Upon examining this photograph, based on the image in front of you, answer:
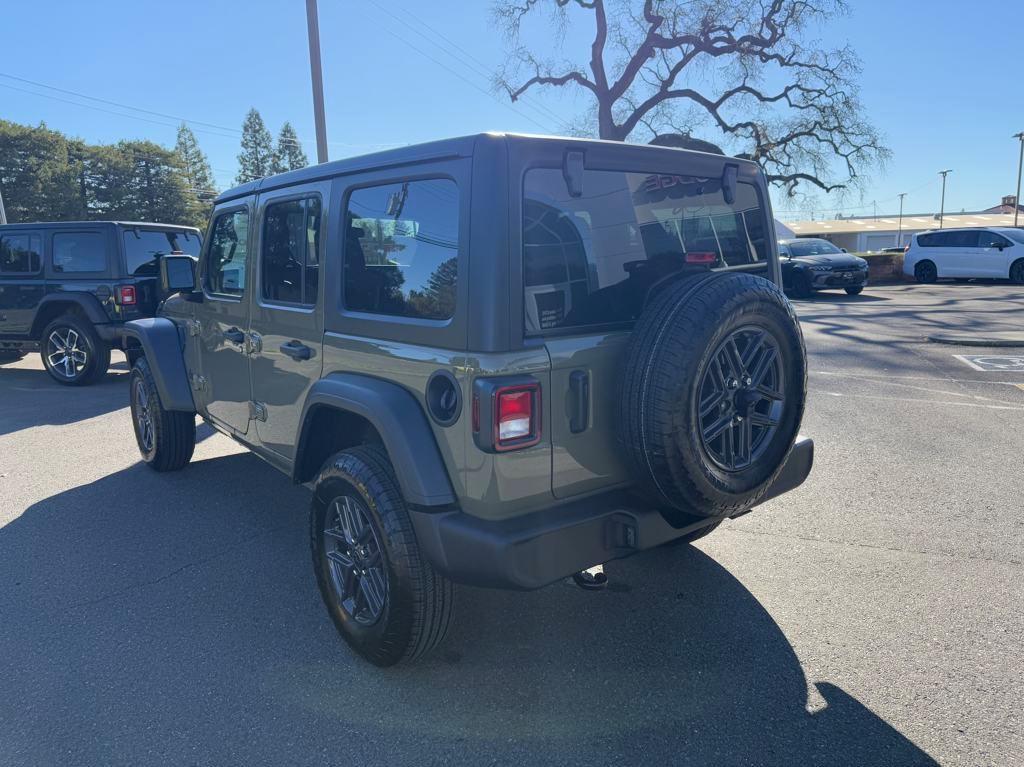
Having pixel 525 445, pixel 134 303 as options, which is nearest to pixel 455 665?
pixel 525 445

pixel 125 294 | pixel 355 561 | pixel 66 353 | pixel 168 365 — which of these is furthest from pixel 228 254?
pixel 66 353

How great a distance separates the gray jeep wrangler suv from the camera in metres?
2.40

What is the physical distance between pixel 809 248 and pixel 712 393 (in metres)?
18.7

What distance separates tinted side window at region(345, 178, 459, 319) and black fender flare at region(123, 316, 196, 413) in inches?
93.2

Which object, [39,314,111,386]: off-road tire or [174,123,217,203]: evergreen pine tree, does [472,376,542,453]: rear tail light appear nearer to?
[39,314,111,386]: off-road tire

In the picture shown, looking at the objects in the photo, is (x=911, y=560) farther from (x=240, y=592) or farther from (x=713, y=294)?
(x=240, y=592)

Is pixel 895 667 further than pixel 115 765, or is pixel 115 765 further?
pixel 895 667

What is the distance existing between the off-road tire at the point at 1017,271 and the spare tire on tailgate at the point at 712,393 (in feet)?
73.2

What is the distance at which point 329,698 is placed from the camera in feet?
8.92

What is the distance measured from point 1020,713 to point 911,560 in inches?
49.4

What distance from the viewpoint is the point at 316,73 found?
42.0 ft

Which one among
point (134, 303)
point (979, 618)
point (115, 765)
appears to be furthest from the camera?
point (134, 303)

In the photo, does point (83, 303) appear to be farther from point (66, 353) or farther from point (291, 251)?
point (291, 251)

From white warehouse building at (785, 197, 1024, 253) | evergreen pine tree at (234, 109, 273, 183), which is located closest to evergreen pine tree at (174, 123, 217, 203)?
evergreen pine tree at (234, 109, 273, 183)
